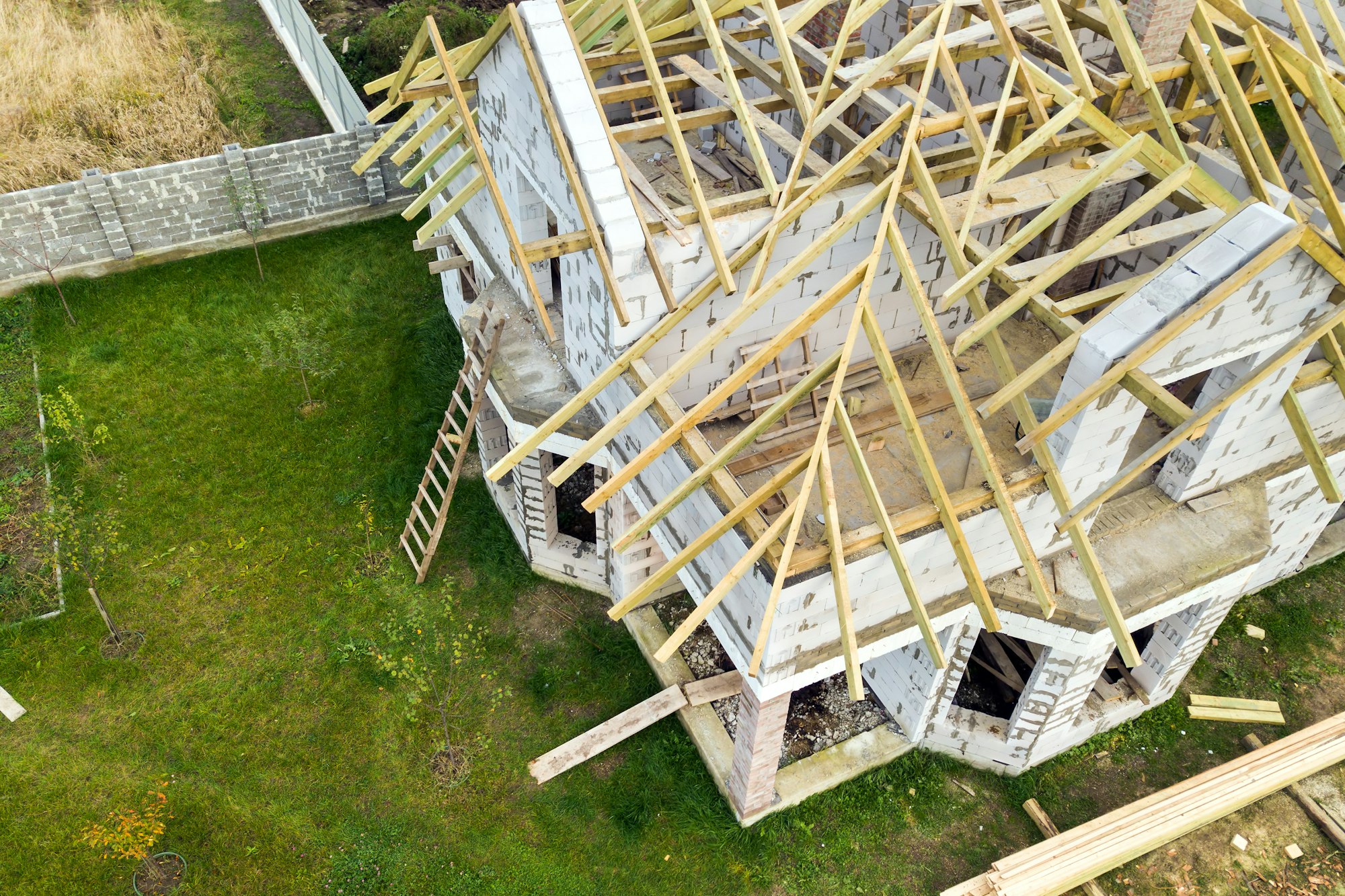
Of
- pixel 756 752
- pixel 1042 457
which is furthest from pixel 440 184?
pixel 1042 457

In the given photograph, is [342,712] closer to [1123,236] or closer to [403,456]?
[403,456]

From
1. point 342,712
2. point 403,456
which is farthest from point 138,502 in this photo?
point 342,712

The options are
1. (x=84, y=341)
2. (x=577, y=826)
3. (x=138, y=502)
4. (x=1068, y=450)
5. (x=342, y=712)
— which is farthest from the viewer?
(x=84, y=341)

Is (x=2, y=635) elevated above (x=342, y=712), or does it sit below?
above

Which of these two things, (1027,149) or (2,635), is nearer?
(1027,149)

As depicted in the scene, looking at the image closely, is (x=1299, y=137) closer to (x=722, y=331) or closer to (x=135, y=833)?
(x=722, y=331)

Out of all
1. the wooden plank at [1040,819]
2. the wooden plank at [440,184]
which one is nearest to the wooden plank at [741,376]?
the wooden plank at [440,184]
